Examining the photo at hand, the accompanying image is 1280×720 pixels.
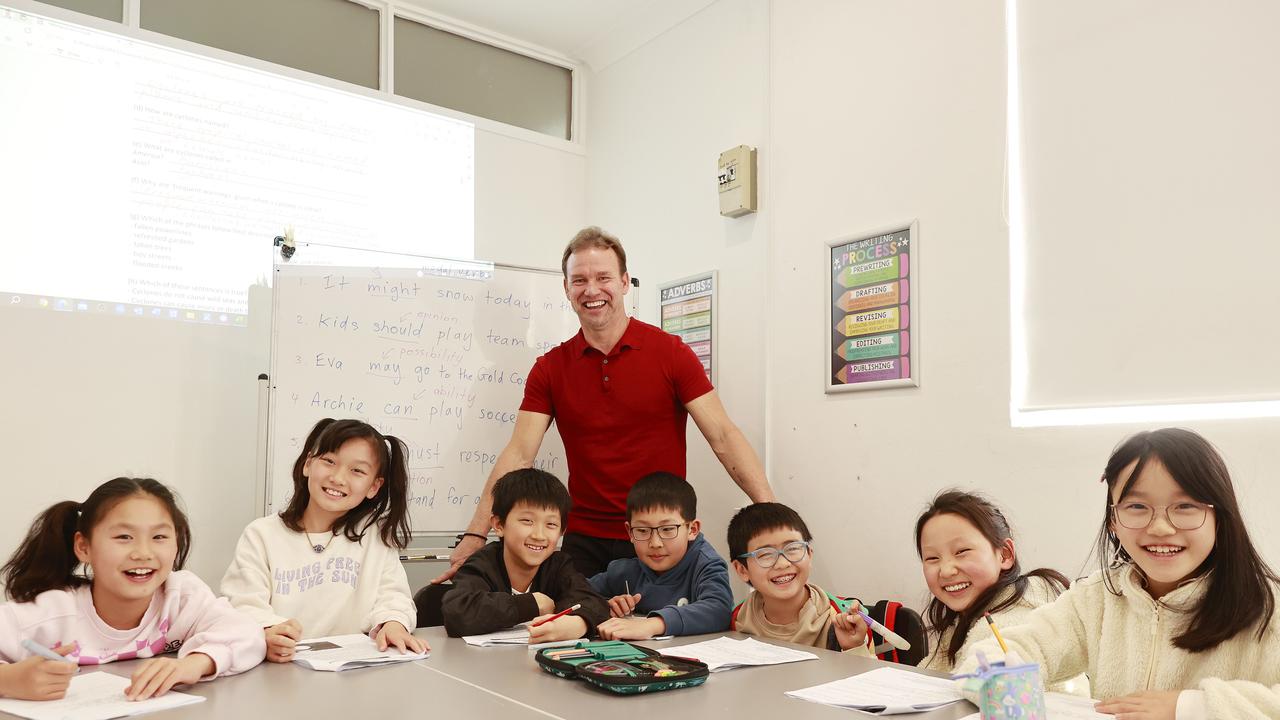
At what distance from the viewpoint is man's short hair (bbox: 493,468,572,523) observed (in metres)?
2.18

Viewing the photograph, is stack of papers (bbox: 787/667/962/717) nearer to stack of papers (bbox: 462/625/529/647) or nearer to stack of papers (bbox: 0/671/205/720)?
stack of papers (bbox: 462/625/529/647)

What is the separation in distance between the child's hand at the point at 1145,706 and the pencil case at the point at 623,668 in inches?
22.6

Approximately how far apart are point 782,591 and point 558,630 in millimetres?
567

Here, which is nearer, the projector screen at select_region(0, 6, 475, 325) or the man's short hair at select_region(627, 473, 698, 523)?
the man's short hair at select_region(627, 473, 698, 523)

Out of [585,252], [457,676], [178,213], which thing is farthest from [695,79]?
[457,676]

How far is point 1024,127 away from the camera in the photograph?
8.02ft

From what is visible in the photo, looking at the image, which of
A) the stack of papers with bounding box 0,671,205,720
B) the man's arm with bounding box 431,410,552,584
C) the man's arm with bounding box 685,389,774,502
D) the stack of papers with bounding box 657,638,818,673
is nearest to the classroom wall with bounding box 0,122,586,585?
the man's arm with bounding box 431,410,552,584

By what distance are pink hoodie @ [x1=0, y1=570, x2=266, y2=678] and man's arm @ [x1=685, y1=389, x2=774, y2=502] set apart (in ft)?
5.19

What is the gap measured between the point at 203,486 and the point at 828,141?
2.61 meters

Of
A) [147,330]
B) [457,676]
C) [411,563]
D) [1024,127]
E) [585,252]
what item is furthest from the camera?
[411,563]

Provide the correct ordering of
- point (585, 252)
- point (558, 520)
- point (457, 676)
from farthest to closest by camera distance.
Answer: point (585, 252)
point (558, 520)
point (457, 676)

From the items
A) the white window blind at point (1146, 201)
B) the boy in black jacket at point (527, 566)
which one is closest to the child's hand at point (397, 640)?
the boy in black jacket at point (527, 566)

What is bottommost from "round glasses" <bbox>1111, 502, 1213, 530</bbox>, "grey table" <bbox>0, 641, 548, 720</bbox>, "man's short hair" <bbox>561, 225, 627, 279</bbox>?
"grey table" <bbox>0, 641, 548, 720</bbox>

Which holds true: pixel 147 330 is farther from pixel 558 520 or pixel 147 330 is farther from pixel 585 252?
pixel 558 520
